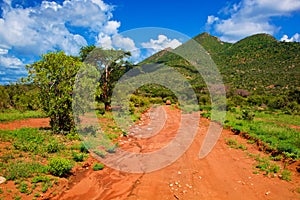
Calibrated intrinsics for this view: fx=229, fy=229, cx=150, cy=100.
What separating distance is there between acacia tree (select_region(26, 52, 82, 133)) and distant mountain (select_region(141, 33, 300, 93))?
45.5 meters

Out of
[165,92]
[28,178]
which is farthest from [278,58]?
[28,178]

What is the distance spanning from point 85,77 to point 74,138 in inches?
139

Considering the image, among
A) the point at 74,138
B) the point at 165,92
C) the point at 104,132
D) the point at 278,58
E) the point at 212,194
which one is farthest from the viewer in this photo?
the point at 278,58

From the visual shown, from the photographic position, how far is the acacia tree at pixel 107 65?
2320 cm

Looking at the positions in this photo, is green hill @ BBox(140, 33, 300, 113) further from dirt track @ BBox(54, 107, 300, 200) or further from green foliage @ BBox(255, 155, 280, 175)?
dirt track @ BBox(54, 107, 300, 200)

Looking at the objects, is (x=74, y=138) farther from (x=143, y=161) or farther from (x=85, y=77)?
(x=143, y=161)

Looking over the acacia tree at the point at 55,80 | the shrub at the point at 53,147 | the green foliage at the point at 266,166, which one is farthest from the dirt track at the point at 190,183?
the acacia tree at the point at 55,80

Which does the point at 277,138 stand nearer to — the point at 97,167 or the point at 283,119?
the point at 97,167

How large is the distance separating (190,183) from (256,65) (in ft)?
224

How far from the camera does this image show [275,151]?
11.5 metres

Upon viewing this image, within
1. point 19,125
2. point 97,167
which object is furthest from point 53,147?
point 19,125

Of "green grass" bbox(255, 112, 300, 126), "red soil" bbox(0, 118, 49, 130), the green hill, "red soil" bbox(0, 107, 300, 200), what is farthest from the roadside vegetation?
the green hill

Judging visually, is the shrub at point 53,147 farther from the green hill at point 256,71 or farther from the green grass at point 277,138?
the green hill at point 256,71

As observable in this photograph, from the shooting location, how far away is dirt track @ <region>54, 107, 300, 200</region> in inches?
298
